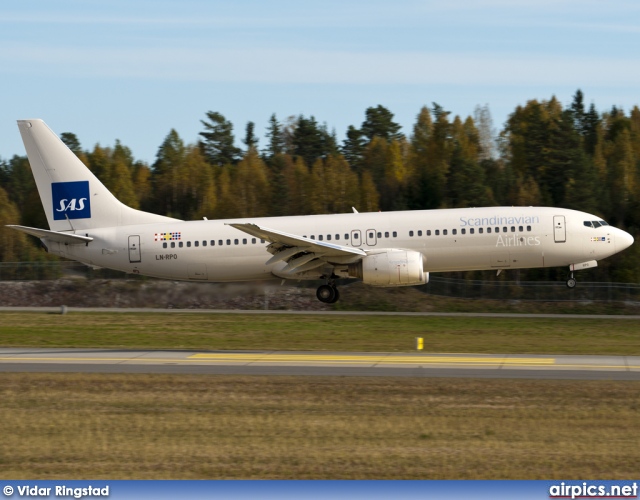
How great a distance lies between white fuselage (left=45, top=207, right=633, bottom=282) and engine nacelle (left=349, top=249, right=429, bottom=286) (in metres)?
1.40

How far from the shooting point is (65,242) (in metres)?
38.6

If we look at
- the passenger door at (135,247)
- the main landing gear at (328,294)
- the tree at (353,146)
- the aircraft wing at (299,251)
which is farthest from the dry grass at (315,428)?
the tree at (353,146)

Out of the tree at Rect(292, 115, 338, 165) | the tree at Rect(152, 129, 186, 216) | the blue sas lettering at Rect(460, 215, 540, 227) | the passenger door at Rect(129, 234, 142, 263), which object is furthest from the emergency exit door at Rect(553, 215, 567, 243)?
the tree at Rect(292, 115, 338, 165)

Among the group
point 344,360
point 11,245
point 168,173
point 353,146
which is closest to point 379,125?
point 353,146

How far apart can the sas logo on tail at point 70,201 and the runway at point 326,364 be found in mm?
9448

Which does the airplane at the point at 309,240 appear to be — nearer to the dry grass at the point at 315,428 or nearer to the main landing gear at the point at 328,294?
the main landing gear at the point at 328,294

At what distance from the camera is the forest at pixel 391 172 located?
3135 inches

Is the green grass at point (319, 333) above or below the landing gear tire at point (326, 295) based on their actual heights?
below

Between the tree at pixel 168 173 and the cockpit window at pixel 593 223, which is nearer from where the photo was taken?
the cockpit window at pixel 593 223

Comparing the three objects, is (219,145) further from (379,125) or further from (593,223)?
(593,223)

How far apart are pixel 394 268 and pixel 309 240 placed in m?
3.43

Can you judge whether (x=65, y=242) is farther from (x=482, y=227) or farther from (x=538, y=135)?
(x=538, y=135)

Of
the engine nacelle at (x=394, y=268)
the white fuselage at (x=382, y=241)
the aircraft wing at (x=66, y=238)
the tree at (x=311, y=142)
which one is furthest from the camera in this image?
the tree at (x=311, y=142)

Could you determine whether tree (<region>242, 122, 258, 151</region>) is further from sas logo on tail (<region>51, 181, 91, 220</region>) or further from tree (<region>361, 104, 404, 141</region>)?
sas logo on tail (<region>51, 181, 91, 220</region>)
